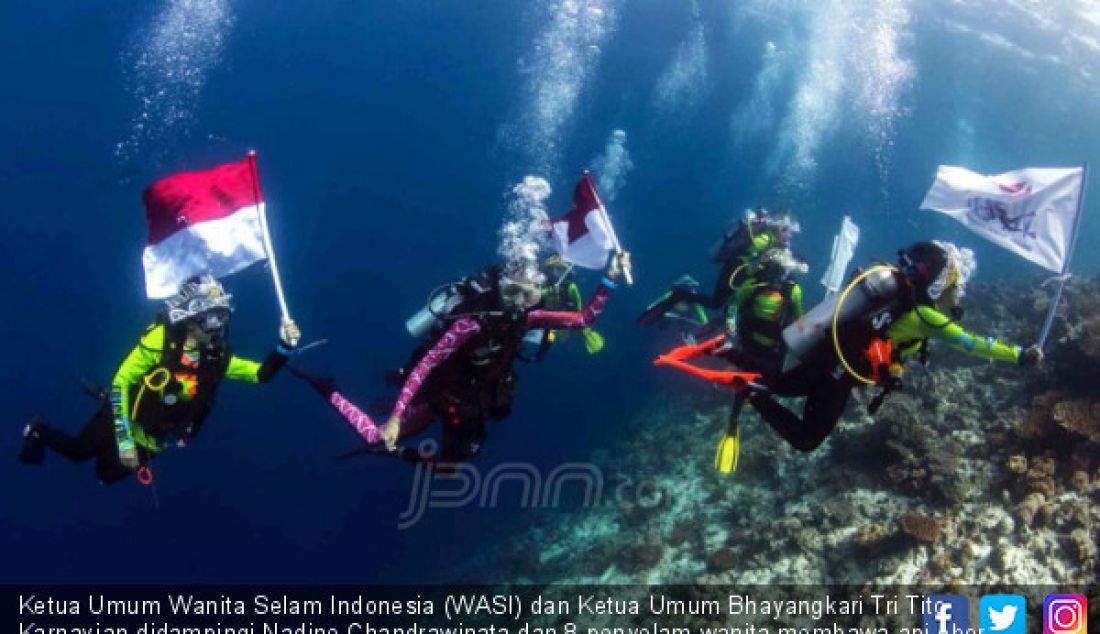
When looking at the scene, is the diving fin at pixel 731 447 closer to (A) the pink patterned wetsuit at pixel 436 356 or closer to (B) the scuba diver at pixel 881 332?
(B) the scuba diver at pixel 881 332

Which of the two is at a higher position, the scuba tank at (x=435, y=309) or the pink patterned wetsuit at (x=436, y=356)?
the scuba tank at (x=435, y=309)

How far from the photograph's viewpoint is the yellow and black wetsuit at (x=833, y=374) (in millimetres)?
6316

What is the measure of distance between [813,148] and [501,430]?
320ft

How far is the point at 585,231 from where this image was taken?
312 inches

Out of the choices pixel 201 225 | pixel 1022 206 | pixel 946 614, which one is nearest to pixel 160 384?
pixel 201 225

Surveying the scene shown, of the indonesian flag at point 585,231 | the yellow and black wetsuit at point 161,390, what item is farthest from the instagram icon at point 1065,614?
the yellow and black wetsuit at point 161,390

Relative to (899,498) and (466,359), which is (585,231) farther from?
(899,498)

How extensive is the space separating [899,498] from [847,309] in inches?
229

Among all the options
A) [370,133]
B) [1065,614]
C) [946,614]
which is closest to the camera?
[1065,614]

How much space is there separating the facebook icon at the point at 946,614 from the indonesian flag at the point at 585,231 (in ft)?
21.6

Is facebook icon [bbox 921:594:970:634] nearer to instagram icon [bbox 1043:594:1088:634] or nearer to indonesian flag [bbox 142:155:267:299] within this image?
instagram icon [bbox 1043:594:1088:634]

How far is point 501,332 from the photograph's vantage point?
6.79m

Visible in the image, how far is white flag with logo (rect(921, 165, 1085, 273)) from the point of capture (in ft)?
22.9

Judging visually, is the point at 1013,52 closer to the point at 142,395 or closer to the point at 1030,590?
the point at 1030,590
